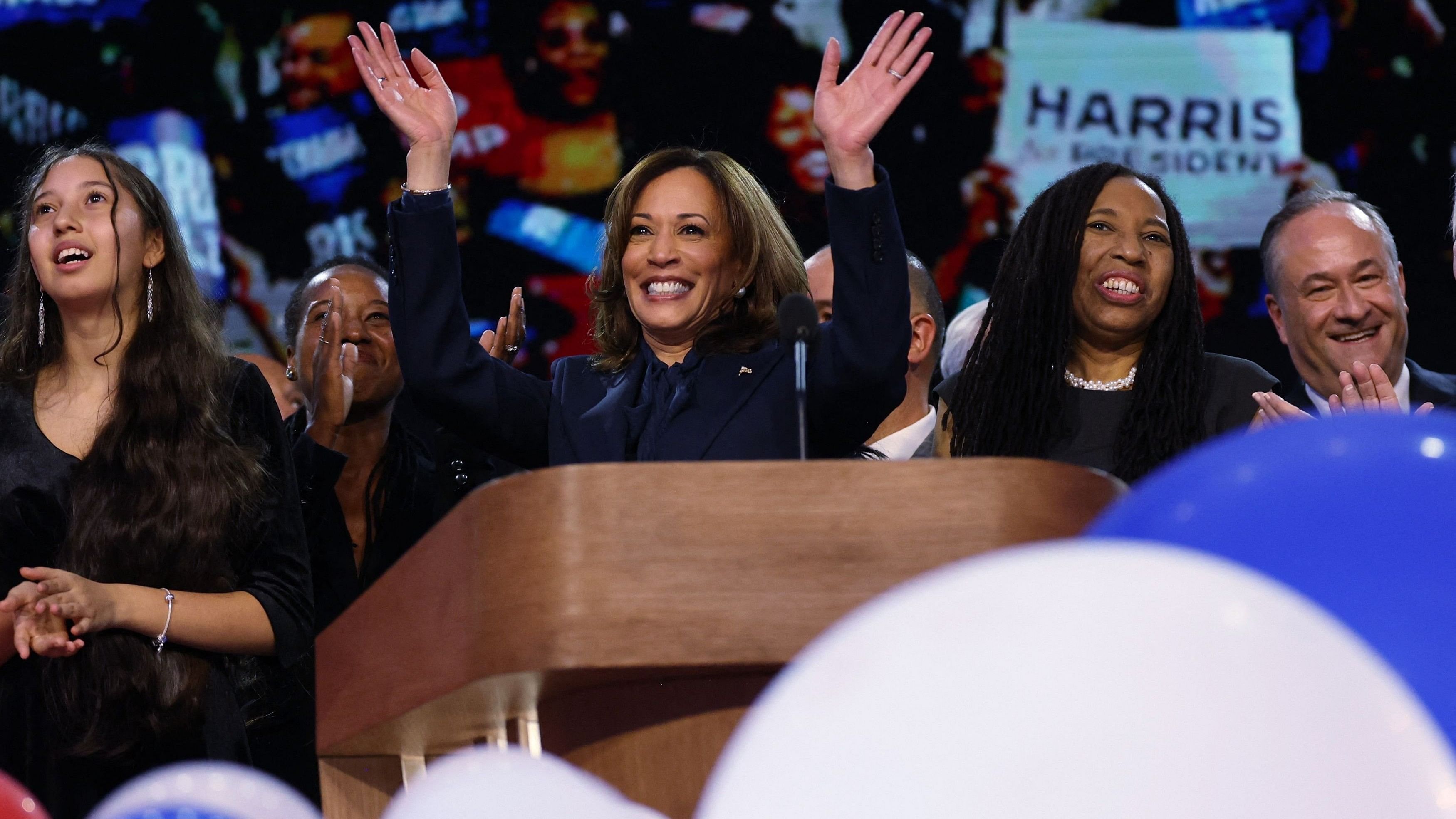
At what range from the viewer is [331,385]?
11.4ft

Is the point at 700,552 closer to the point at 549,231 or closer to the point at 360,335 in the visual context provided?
the point at 360,335

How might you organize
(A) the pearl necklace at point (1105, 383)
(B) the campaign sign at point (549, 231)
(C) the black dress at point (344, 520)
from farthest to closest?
(B) the campaign sign at point (549, 231) → (C) the black dress at point (344, 520) → (A) the pearl necklace at point (1105, 383)

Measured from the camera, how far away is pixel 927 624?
1.13 m

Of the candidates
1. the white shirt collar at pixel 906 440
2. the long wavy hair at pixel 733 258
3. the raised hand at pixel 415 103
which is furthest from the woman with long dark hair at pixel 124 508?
the white shirt collar at pixel 906 440

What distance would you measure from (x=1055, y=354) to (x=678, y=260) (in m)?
0.72

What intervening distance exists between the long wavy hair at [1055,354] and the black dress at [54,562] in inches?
46.1

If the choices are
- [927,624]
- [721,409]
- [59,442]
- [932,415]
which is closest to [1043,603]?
[927,624]

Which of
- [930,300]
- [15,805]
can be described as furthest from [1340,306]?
[15,805]

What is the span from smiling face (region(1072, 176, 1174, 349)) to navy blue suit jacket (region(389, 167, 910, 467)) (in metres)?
0.64

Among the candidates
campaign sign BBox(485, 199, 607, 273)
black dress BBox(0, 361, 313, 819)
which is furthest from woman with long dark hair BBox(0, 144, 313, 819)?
campaign sign BBox(485, 199, 607, 273)

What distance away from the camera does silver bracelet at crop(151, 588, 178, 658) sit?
254 centimetres

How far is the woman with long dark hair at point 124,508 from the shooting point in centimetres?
253

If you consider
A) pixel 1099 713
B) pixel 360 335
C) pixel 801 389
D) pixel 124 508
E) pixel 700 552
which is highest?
pixel 360 335

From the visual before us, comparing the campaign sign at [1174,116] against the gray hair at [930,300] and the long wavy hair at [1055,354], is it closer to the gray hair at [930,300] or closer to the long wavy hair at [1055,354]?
the gray hair at [930,300]
